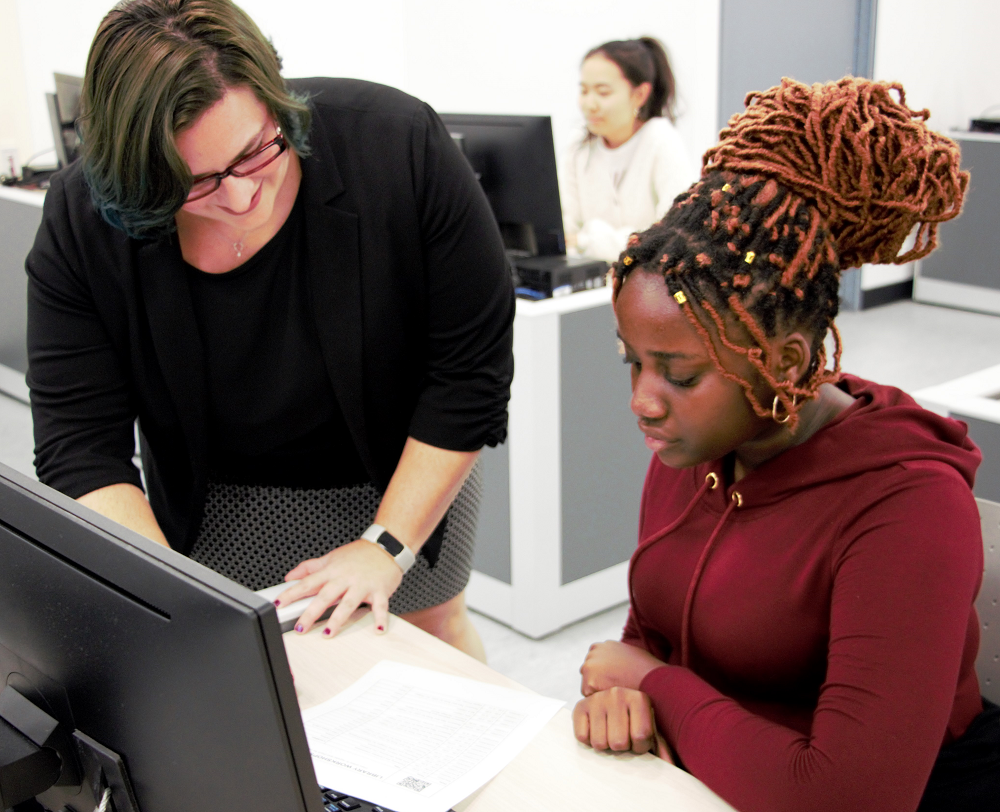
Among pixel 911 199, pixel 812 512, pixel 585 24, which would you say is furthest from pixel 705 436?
pixel 585 24

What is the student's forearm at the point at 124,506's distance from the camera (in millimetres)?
1245

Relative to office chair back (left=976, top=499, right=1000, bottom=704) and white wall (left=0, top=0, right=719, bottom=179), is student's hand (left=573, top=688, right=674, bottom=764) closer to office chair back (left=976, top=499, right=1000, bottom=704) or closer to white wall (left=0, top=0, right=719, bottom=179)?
office chair back (left=976, top=499, right=1000, bottom=704)

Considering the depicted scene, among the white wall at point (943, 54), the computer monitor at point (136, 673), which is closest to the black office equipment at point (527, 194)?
the computer monitor at point (136, 673)

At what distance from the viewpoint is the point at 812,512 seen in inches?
39.2

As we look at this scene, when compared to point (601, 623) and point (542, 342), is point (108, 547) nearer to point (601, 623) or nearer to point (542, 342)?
point (542, 342)

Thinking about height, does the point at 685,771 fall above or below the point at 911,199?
below

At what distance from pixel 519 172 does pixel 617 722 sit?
6.15 feet

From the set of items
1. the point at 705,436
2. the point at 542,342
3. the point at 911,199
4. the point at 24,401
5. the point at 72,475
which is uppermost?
the point at 911,199

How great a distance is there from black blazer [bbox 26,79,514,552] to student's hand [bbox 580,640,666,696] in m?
0.36

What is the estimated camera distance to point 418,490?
1.34 m

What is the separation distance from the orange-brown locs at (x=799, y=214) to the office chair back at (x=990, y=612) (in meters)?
0.33

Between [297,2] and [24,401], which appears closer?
[24,401]

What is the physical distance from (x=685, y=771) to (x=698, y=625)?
150 millimetres

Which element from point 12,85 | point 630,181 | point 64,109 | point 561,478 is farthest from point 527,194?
point 12,85
